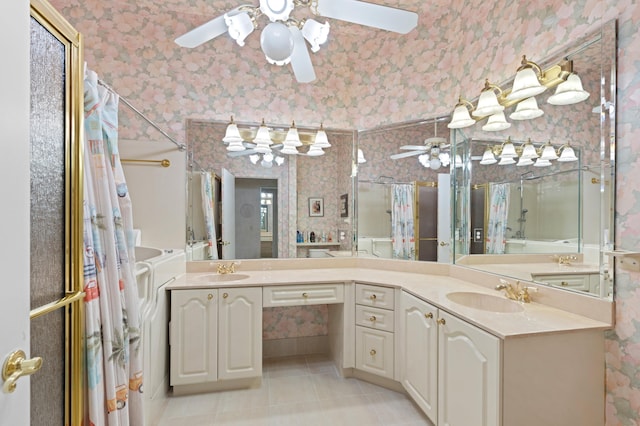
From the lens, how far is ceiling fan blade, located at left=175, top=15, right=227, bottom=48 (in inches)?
67.8

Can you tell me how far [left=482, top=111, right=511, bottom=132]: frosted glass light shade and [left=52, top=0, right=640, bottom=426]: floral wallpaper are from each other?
0.91 feet

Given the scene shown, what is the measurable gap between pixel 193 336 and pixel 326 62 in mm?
2662

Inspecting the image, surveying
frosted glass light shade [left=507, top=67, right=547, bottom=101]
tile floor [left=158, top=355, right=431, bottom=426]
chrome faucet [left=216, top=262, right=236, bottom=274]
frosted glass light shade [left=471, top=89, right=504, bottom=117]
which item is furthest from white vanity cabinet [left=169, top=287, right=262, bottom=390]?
frosted glass light shade [left=507, top=67, right=547, bottom=101]

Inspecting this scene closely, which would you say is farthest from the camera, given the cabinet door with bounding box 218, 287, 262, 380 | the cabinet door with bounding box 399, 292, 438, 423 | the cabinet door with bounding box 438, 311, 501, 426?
the cabinet door with bounding box 218, 287, 262, 380

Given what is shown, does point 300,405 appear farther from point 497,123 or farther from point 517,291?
point 497,123

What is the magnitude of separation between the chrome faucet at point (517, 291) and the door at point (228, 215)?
2145 millimetres

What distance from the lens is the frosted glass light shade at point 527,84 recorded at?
5.51 ft

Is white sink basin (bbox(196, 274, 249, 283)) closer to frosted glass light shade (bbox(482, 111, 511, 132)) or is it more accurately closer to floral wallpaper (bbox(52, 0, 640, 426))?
floral wallpaper (bbox(52, 0, 640, 426))

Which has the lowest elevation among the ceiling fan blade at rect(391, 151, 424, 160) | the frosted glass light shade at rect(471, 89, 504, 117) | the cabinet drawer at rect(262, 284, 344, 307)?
the cabinet drawer at rect(262, 284, 344, 307)

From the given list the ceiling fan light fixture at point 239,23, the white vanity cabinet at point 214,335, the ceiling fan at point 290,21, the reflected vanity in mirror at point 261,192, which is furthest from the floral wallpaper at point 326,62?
the white vanity cabinet at point 214,335

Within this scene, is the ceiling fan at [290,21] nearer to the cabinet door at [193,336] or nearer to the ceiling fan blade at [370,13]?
the ceiling fan blade at [370,13]

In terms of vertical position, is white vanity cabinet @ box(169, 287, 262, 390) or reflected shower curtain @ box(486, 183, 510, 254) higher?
reflected shower curtain @ box(486, 183, 510, 254)

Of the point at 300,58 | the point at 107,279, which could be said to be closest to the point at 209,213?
the point at 107,279

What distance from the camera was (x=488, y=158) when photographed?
218 centimetres
